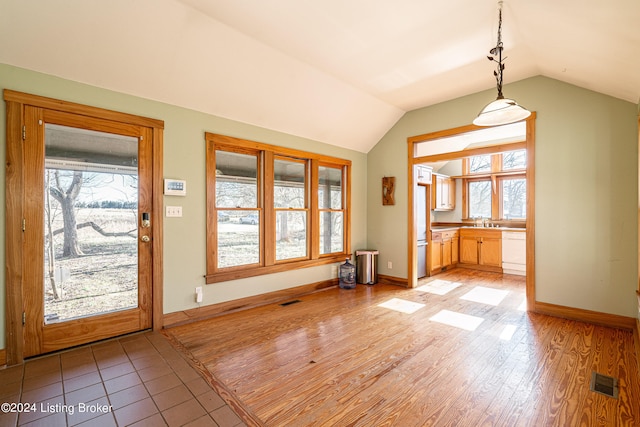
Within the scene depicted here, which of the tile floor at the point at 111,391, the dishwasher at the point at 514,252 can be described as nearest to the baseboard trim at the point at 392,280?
the dishwasher at the point at 514,252

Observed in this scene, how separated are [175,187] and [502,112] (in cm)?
324

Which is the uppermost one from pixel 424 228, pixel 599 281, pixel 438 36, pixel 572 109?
pixel 438 36

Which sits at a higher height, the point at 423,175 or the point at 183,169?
the point at 423,175

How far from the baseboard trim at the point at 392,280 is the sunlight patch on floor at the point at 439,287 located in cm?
25

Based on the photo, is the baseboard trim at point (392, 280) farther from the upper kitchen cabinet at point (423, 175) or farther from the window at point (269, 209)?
the upper kitchen cabinet at point (423, 175)

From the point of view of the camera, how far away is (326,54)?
3102 mm

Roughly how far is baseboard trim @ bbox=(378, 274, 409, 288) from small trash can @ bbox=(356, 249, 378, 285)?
0.52 feet

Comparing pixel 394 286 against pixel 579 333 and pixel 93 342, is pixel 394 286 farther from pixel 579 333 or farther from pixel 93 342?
pixel 93 342

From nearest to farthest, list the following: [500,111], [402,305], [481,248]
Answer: [500,111] < [402,305] < [481,248]

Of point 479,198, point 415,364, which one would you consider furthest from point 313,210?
point 479,198

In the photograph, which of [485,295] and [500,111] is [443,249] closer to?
[485,295]

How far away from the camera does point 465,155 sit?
14.0 ft

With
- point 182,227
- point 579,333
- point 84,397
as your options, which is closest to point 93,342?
point 84,397

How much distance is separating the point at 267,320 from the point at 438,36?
3.50 meters
